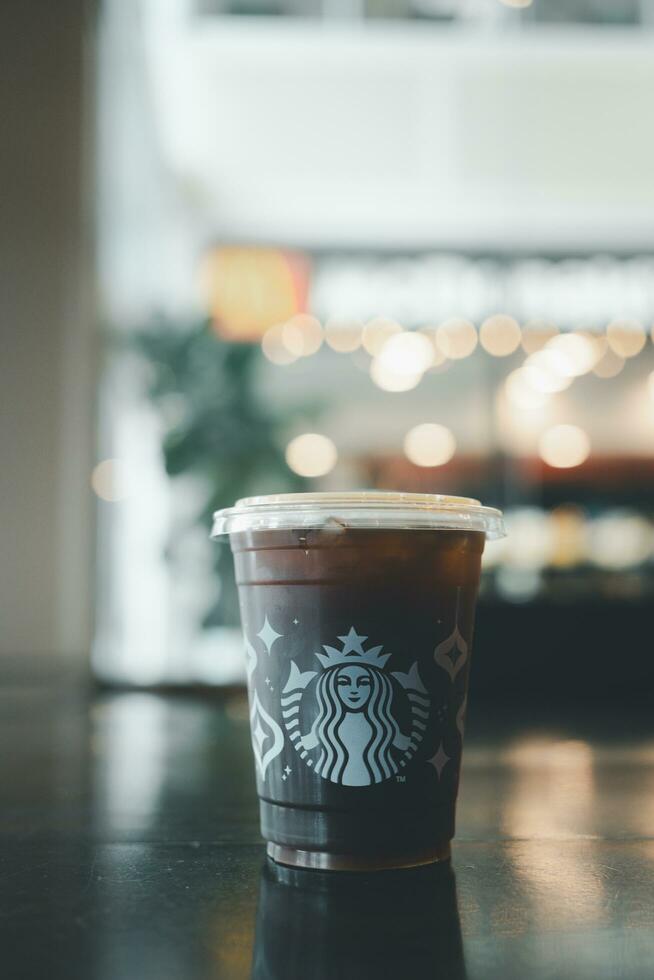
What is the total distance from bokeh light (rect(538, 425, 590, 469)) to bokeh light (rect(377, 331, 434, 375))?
82cm

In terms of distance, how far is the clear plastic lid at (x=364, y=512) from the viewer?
742mm

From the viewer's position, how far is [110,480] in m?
4.81

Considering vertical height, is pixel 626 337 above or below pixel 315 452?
above

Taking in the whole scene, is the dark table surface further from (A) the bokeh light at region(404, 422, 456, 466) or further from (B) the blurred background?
(A) the bokeh light at region(404, 422, 456, 466)

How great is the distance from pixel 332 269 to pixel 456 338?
2.73 feet

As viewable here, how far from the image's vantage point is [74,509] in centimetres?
477

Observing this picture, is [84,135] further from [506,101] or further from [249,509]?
[249,509]

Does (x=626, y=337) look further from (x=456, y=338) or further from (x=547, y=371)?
(x=456, y=338)

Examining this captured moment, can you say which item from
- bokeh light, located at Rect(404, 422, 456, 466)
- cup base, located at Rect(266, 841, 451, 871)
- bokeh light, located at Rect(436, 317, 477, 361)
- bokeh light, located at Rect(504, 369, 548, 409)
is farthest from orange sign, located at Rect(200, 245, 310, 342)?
cup base, located at Rect(266, 841, 451, 871)

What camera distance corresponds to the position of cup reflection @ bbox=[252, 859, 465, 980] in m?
0.52

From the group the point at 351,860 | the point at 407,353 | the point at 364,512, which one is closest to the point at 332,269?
the point at 407,353

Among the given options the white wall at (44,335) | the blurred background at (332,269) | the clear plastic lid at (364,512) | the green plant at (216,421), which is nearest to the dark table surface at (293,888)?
the clear plastic lid at (364,512)

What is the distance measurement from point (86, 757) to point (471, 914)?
889 millimetres

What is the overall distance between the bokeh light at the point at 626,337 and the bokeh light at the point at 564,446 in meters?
0.52
